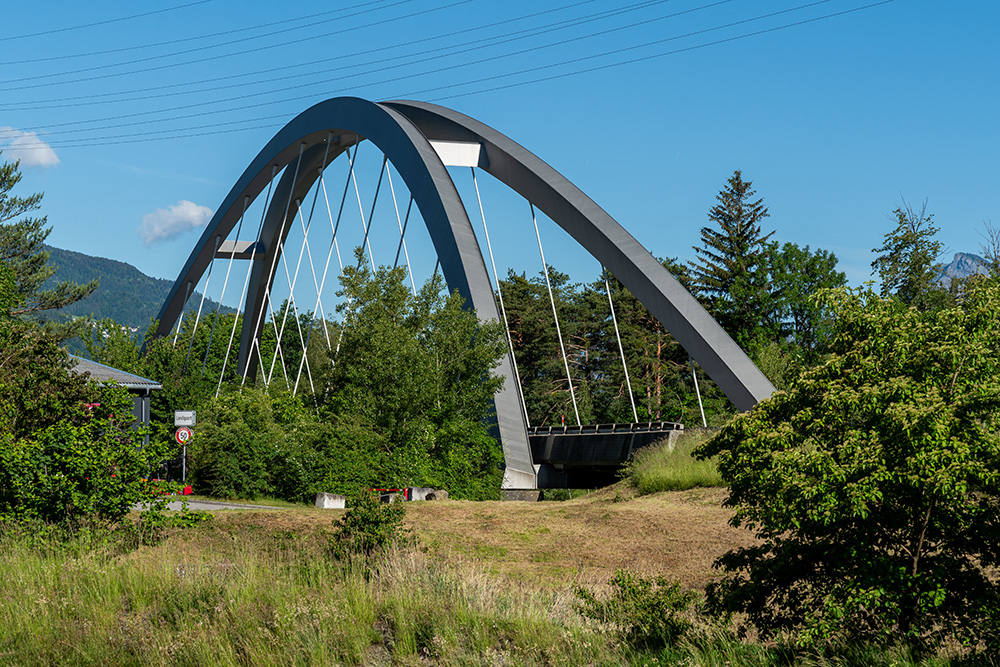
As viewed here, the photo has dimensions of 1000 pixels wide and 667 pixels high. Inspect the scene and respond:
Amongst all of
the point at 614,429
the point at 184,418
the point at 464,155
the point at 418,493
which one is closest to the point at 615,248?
the point at 614,429

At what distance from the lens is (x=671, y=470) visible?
17.1 m

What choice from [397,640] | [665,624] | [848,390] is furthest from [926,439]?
[397,640]

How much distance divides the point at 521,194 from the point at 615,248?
3.90 m

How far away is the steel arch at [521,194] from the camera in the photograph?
20.4 meters

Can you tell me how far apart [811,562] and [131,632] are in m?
4.96

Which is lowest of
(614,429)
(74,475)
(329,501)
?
(329,501)

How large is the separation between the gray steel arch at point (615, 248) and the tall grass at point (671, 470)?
1.76 metres

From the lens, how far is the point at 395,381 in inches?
810

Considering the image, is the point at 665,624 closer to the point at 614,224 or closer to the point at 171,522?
the point at 171,522

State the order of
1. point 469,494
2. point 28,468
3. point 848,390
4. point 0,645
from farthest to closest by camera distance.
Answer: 1. point 469,494
2. point 28,468
3. point 0,645
4. point 848,390

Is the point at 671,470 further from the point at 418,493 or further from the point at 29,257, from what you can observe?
the point at 29,257

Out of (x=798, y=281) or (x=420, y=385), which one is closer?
(x=420, y=385)

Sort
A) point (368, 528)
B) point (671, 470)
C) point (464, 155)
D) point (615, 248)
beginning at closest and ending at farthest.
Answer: point (368, 528) < point (671, 470) < point (615, 248) < point (464, 155)

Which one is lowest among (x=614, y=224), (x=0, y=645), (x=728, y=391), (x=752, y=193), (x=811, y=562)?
(x=0, y=645)
